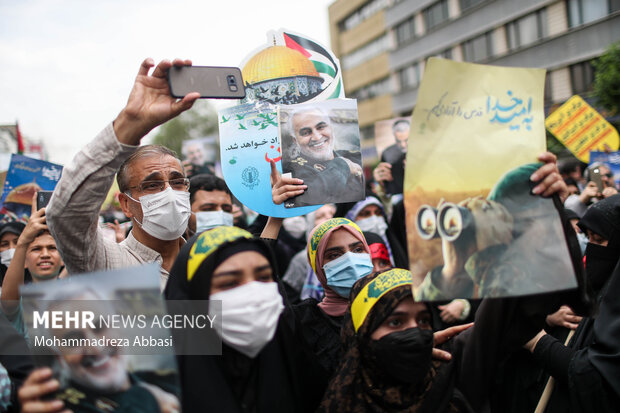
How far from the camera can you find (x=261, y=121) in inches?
102

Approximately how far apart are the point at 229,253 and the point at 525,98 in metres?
1.07

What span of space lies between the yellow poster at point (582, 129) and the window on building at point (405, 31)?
25.5 m

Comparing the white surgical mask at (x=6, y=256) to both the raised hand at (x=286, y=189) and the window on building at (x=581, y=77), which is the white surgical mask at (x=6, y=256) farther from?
the window on building at (x=581, y=77)

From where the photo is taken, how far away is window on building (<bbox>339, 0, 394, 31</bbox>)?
3430 centimetres

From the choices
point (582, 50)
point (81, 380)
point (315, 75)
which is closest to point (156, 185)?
point (315, 75)

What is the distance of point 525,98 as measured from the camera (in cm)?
165

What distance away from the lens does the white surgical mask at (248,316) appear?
5.44 ft

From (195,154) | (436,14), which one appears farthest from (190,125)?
(195,154)

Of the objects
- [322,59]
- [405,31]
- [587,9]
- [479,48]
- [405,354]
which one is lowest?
[405,354]

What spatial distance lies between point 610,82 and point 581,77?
642cm

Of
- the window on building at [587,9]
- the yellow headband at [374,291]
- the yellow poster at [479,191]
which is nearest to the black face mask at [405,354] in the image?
the yellow headband at [374,291]

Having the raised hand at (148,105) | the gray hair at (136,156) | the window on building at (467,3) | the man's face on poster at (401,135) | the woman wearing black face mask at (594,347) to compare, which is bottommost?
the woman wearing black face mask at (594,347)

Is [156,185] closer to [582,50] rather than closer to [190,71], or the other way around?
[190,71]

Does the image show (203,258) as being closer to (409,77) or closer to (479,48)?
(479,48)
